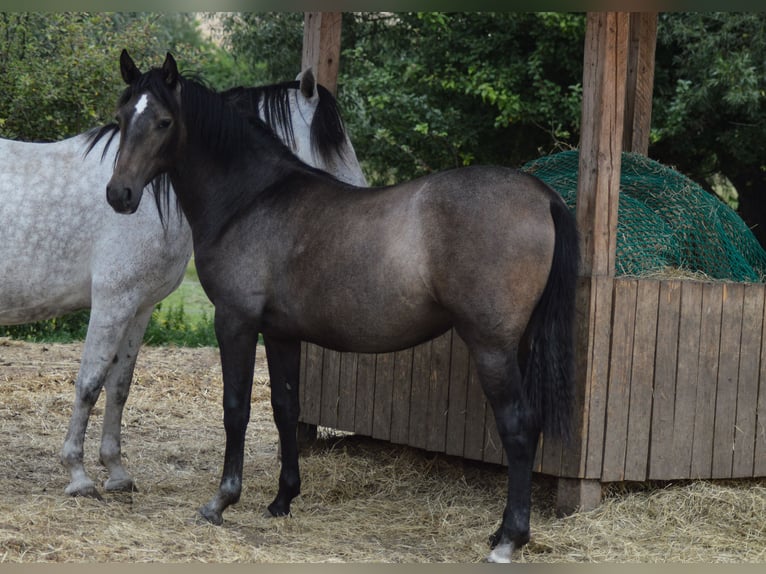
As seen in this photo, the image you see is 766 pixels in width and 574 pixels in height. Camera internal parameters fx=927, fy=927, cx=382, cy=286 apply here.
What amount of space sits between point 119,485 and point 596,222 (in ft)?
9.54

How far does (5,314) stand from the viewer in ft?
15.9

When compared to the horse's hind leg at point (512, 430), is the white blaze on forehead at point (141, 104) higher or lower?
higher

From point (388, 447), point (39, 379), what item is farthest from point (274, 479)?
point (39, 379)

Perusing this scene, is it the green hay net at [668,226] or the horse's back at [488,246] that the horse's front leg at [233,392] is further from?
the green hay net at [668,226]

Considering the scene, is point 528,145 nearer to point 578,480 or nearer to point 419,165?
point 419,165

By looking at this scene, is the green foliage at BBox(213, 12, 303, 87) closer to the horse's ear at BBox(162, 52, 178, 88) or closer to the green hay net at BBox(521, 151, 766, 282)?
the green hay net at BBox(521, 151, 766, 282)

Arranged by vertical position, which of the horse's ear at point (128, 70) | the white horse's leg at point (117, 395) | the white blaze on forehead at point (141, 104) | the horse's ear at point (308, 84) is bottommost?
the white horse's leg at point (117, 395)

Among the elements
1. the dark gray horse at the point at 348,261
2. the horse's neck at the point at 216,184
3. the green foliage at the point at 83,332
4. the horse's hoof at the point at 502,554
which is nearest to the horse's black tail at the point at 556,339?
the dark gray horse at the point at 348,261

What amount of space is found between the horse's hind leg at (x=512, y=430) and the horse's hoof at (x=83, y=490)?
2.13 meters

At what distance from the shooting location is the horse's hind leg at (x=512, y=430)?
3857 millimetres

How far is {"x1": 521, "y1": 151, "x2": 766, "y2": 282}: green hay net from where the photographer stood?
4.98 meters

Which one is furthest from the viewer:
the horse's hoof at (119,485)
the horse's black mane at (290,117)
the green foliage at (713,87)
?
the green foliage at (713,87)

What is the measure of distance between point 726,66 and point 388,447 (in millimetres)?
6024

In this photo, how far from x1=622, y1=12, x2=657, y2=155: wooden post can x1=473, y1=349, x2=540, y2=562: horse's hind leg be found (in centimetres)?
277
